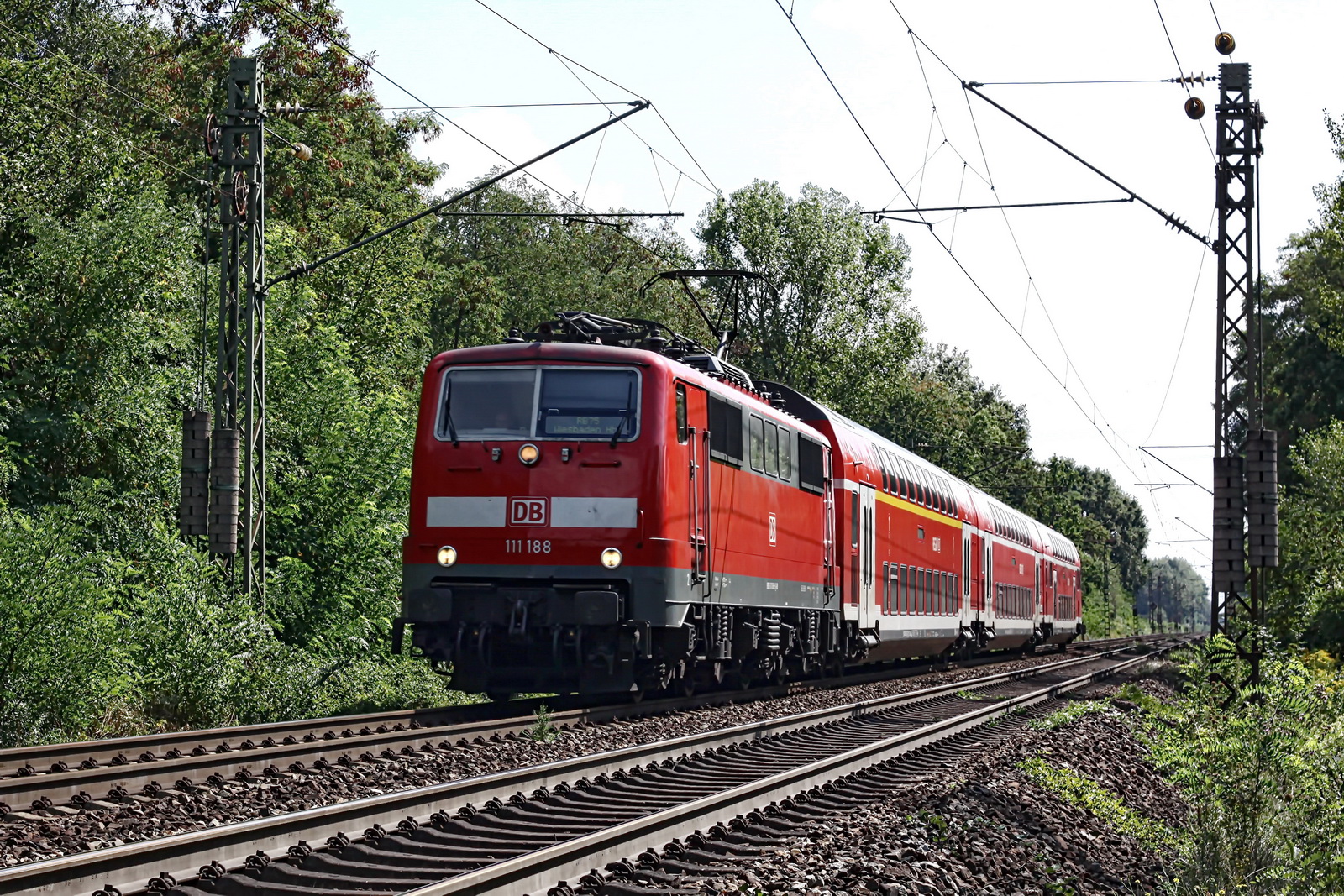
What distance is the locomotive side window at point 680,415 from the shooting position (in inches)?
586

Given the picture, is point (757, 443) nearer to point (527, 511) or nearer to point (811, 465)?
point (811, 465)

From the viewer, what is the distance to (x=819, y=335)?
54.2m

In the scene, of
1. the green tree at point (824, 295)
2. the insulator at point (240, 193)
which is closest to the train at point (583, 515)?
the insulator at point (240, 193)

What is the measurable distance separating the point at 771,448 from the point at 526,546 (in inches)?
189

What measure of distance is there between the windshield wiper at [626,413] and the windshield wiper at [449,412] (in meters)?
1.63

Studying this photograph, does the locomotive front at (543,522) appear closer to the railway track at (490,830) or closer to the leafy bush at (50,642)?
the railway track at (490,830)

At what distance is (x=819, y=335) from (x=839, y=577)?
108ft

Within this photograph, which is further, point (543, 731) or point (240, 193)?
point (240, 193)

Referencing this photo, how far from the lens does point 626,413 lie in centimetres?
1455

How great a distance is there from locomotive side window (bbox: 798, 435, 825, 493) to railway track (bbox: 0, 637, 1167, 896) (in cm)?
675

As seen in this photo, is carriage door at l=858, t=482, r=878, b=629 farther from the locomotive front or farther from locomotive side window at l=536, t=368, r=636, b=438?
locomotive side window at l=536, t=368, r=636, b=438

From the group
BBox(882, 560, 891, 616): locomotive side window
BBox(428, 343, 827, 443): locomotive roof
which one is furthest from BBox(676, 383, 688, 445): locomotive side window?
BBox(882, 560, 891, 616): locomotive side window

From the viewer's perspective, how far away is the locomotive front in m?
14.2

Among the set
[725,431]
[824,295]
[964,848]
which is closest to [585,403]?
[725,431]
